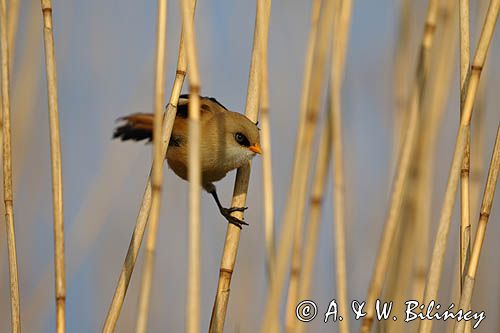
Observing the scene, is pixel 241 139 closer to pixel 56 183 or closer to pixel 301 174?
pixel 56 183

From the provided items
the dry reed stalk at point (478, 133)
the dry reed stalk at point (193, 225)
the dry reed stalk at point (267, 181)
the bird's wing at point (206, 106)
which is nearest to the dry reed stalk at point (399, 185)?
the dry reed stalk at point (267, 181)

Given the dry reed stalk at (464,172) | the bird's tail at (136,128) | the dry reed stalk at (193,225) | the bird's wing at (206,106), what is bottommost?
the dry reed stalk at (193,225)

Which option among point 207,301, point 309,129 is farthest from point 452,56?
point 207,301

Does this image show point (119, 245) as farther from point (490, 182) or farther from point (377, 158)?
point (490, 182)

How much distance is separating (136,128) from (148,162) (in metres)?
0.64

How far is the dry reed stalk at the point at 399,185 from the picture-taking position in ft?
3.87

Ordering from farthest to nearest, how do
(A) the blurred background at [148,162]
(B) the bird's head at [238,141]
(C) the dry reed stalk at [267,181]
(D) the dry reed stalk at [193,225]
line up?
(A) the blurred background at [148,162]
(B) the bird's head at [238,141]
(C) the dry reed stalk at [267,181]
(D) the dry reed stalk at [193,225]

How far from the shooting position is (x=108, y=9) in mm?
2586

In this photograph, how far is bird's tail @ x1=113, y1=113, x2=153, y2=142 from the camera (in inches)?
77.6

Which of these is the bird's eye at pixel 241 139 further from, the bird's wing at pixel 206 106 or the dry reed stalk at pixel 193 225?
the dry reed stalk at pixel 193 225

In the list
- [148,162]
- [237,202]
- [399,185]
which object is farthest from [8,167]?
[148,162]

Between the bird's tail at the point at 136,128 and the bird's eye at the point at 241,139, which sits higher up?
the bird's tail at the point at 136,128

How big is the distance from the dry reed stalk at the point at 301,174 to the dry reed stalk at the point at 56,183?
0.40m

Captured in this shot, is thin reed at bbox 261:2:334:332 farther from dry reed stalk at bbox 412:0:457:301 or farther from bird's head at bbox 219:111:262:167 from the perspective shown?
bird's head at bbox 219:111:262:167
